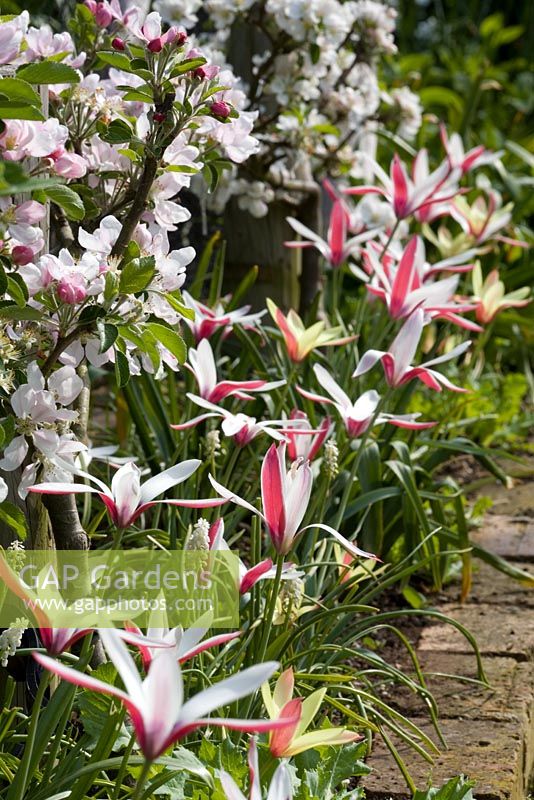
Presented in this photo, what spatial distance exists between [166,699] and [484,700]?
120 centimetres

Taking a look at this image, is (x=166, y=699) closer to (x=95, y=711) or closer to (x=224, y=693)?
(x=224, y=693)

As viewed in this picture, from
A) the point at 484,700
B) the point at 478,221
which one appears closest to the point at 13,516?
the point at 484,700

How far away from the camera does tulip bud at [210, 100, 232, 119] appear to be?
1462 mm

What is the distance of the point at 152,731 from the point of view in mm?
899

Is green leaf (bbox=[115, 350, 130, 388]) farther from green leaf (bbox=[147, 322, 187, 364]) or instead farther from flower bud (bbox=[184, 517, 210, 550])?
flower bud (bbox=[184, 517, 210, 550])

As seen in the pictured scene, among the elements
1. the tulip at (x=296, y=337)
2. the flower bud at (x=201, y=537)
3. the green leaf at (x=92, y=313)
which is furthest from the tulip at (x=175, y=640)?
the tulip at (x=296, y=337)

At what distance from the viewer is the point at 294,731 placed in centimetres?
121

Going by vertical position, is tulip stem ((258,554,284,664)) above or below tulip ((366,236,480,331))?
below

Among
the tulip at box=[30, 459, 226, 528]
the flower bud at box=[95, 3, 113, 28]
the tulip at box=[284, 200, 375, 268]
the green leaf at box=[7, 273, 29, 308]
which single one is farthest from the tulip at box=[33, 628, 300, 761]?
the tulip at box=[284, 200, 375, 268]

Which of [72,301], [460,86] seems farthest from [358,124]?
[460,86]

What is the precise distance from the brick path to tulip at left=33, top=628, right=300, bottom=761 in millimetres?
665

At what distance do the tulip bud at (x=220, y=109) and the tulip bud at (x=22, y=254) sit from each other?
0.33 m

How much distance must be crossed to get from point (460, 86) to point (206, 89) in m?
5.31

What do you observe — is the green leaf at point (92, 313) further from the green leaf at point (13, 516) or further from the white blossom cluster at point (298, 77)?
the white blossom cluster at point (298, 77)
